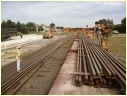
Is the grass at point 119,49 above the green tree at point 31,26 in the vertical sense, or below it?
below

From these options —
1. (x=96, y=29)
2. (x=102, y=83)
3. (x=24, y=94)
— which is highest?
(x=96, y=29)

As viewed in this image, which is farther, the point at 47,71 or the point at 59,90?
the point at 47,71

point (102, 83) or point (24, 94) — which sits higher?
point (102, 83)

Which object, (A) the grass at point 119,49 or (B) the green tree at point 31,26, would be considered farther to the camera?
(B) the green tree at point 31,26

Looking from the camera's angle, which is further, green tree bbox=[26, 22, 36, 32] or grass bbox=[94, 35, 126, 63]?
green tree bbox=[26, 22, 36, 32]

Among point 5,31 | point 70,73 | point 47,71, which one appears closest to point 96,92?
point 70,73

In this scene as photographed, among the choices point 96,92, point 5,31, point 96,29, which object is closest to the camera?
point 96,92

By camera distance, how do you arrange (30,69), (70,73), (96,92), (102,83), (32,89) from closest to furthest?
(96,92)
(102,83)
(32,89)
(70,73)
(30,69)

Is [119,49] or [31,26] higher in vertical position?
[31,26]

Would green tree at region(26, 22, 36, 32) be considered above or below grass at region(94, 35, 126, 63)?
above

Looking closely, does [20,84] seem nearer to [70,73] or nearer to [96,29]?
[70,73]

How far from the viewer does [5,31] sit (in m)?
34.5

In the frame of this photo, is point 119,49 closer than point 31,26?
Yes

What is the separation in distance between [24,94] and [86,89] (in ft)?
7.55
